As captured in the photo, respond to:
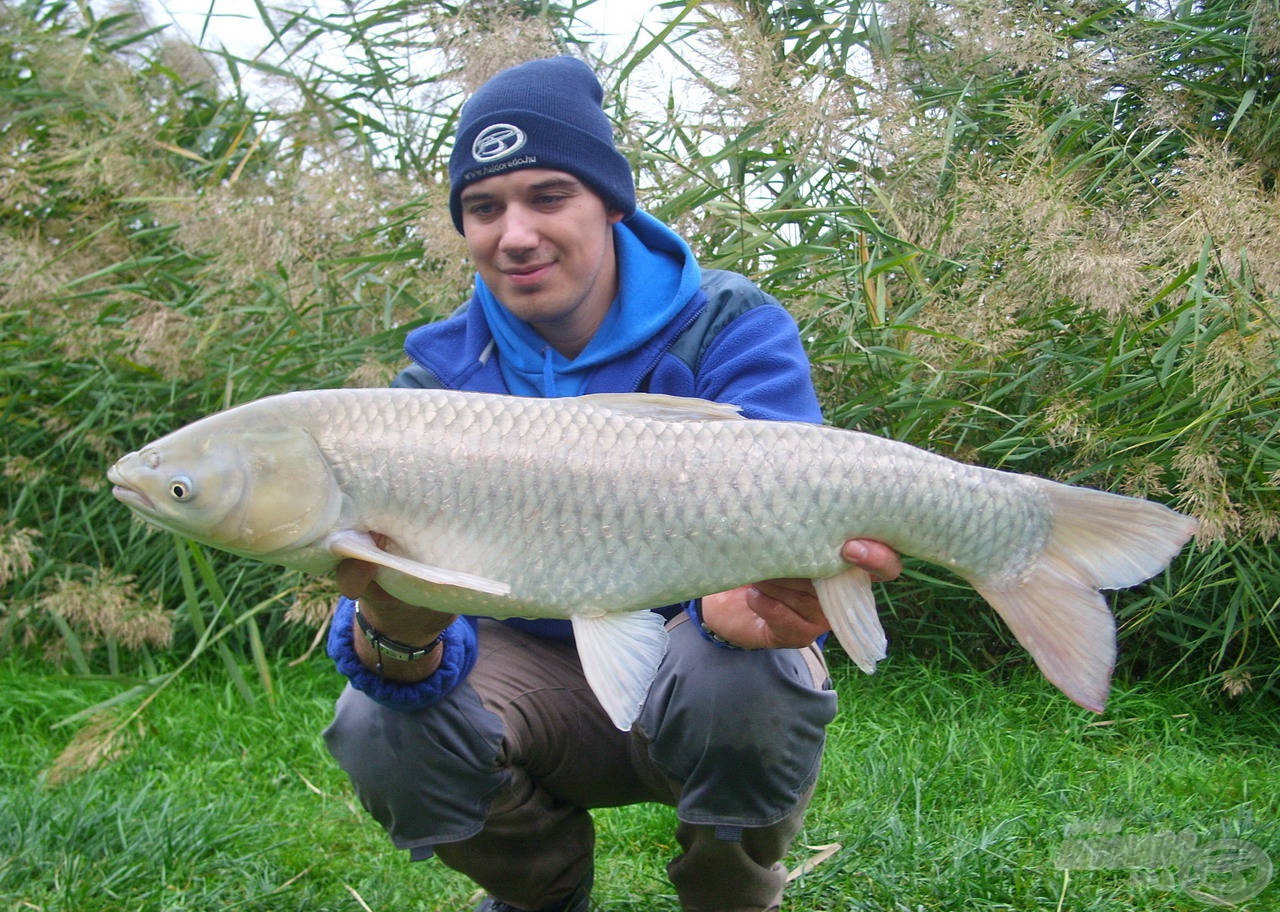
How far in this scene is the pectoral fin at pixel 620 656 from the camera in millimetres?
1352

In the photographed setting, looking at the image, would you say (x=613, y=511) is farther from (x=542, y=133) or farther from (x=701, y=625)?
(x=542, y=133)

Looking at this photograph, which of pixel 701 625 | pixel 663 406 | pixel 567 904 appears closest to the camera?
pixel 663 406

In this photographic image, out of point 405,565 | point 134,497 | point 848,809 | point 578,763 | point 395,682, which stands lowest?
point 848,809

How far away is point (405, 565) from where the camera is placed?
4.29 ft

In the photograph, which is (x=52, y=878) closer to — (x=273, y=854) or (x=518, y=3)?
(x=273, y=854)

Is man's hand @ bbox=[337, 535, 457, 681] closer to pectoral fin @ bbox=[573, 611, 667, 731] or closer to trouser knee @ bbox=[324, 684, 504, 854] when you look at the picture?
trouser knee @ bbox=[324, 684, 504, 854]

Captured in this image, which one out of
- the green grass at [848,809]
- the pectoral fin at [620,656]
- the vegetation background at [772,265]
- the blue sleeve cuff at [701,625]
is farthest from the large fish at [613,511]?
the vegetation background at [772,265]

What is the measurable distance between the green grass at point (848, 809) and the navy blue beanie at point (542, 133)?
1.09 meters

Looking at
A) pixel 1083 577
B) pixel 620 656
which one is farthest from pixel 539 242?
pixel 1083 577

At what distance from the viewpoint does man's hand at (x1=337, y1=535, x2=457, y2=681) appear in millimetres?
1389

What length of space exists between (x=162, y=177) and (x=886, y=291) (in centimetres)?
198

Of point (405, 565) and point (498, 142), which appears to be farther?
point (498, 142)

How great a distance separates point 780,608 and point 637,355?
0.48 metres

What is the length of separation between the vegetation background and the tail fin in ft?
3.15
